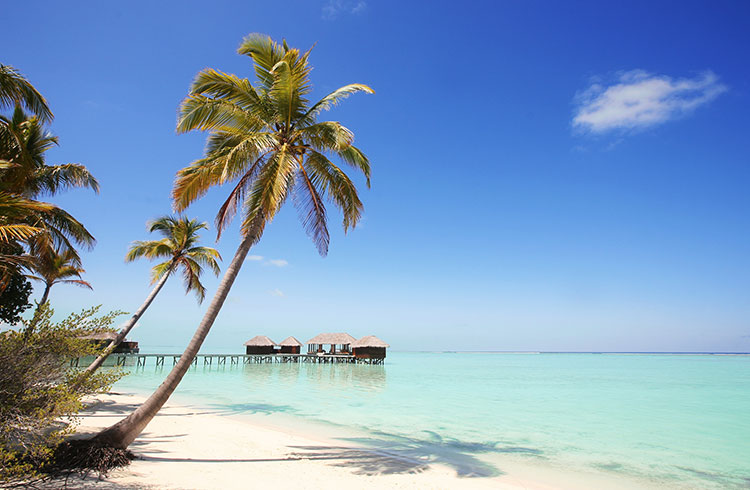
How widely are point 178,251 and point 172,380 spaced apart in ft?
34.5

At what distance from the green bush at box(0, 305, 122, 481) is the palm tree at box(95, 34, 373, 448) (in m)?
1.66

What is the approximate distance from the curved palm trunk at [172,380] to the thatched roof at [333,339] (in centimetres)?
3883

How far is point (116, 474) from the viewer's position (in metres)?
5.04

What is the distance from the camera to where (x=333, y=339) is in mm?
44531

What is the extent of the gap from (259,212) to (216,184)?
1.03 m

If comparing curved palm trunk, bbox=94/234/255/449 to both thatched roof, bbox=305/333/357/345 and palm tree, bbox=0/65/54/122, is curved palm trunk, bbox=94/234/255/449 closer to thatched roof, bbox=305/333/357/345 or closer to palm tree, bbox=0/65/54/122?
palm tree, bbox=0/65/54/122

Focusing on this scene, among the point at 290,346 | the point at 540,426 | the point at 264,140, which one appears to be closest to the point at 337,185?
the point at 264,140

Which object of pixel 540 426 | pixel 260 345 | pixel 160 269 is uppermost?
pixel 160 269

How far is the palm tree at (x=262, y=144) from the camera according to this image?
673 centimetres

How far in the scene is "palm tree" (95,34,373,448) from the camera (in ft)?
22.1

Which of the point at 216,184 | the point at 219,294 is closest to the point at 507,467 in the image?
the point at 219,294

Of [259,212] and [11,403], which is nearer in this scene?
[11,403]

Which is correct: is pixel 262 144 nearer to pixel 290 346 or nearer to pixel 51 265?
pixel 51 265

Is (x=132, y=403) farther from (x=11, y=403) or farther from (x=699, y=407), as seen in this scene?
(x=699, y=407)
